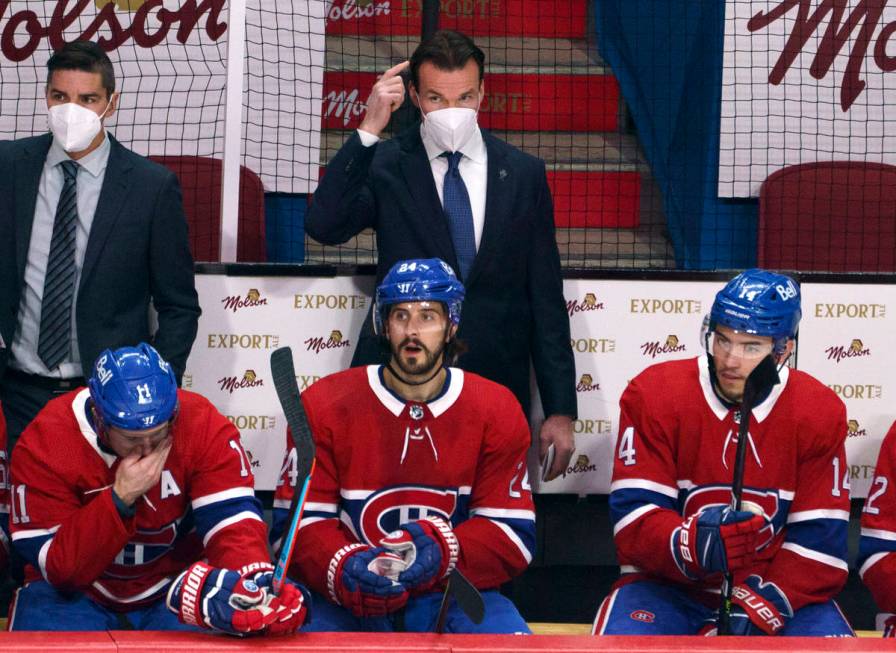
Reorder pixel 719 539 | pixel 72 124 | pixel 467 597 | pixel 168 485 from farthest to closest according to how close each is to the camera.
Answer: pixel 72 124
pixel 168 485
pixel 719 539
pixel 467 597

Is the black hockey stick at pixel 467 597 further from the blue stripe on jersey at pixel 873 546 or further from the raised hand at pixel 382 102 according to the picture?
the raised hand at pixel 382 102

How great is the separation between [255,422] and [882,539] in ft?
6.94

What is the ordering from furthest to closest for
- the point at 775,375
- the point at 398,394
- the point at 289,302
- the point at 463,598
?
the point at 289,302
the point at 398,394
the point at 775,375
the point at 463,598

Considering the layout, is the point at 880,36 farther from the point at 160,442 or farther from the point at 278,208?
the point at 160,442

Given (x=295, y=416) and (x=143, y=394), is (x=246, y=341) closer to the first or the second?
(x=143, y=394)

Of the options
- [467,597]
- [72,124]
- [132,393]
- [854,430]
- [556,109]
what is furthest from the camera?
[556,109]

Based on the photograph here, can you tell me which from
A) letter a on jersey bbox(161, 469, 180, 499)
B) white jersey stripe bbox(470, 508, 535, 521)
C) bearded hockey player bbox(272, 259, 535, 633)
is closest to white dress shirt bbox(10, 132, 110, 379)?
letter a on jersey bbox(161, 469, 180, 499)

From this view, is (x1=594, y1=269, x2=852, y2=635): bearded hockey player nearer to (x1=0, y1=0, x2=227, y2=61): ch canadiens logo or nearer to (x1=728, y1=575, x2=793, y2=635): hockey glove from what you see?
(x1=728, y1=575, x2=793, y2=635): hockey glove

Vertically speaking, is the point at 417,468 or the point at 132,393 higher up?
the point at 132,393

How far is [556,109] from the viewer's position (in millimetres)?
6527

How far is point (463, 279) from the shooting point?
4.39 meters

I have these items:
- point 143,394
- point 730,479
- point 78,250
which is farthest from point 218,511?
point 730,479

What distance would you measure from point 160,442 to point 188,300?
1024 millimetres

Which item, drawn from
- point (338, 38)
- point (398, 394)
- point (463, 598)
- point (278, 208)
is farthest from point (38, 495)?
point (338, 38)
